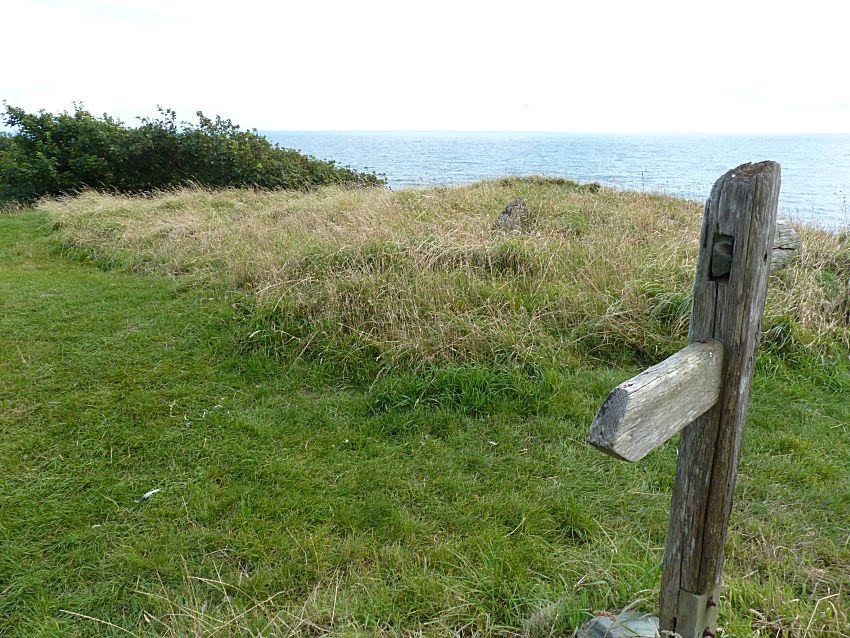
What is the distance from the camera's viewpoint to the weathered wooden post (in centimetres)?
139

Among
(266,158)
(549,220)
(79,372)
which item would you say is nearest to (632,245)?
(549,220)

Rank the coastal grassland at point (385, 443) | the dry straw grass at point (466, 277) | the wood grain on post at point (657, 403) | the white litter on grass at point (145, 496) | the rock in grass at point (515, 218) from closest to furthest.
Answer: the wood grain on post at point (657, 403), the coastal grassland at point (385, 443), the white litter on grass at point (145, 496), the dry straw grass at point (466, 277), the rock in grass at point (515, 218)

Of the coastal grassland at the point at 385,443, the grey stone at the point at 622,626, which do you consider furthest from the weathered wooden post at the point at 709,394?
the coastal grassland at the point at 385,443

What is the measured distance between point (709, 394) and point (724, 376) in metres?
0.09

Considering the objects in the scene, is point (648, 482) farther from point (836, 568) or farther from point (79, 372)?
point (79, 372)

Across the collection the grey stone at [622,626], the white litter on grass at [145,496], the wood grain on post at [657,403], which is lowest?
the white litter on grass at [145,496]

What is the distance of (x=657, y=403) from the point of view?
1391 millimetres

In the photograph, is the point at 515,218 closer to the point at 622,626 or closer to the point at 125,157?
the point at 622,626

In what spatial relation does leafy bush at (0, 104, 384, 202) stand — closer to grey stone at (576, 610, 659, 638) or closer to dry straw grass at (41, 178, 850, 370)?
dry straw grass at (41, 178, 850, 370)

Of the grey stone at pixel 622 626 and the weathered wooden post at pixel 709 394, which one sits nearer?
the weathered wooden post at pixel 709 394

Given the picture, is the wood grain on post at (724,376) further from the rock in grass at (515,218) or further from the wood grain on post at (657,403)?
the rock in grass at (515,218)

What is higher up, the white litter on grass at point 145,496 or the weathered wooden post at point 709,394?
the weathered wooden post at point 709,394

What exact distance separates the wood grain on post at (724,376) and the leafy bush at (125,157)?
53.1 ft

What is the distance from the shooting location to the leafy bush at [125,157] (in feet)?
56.2
